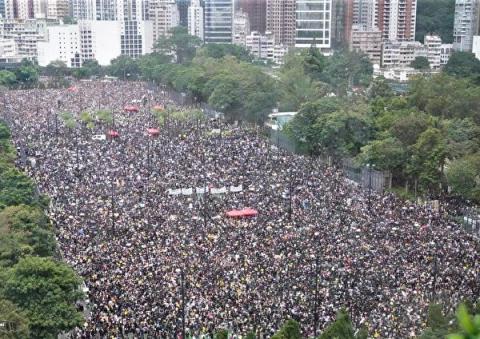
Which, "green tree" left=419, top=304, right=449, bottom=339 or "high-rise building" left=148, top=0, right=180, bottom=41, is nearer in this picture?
"green tree" left=419, top=304, right=449, bottom=339

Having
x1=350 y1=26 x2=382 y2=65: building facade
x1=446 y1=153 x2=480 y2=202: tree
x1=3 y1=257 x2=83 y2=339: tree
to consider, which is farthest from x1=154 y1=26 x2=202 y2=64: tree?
x1=3 y1=257 x2=83 y2=339: tree

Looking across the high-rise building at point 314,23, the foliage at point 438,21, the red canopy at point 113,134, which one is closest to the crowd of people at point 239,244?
the red canopy at point 113,134

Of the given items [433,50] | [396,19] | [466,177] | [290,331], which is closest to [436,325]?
[290,331]

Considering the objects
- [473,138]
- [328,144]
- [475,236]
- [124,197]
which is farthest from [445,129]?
[124,197]

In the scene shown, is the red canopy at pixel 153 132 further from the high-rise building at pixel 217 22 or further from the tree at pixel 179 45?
Answer: the high-rise building at pixel 217 22

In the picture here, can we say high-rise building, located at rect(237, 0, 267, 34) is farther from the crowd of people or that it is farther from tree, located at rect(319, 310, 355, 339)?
tree, located at rect(319, 310, 355, 339)

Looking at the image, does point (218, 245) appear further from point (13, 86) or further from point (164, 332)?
point (13, 86)

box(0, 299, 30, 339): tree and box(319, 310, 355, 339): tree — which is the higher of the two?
box(319, 310, 355, 339): tree

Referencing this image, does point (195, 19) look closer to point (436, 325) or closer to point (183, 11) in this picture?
point (183, 11)
